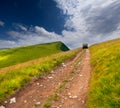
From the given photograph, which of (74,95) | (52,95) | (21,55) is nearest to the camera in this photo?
(74,95)

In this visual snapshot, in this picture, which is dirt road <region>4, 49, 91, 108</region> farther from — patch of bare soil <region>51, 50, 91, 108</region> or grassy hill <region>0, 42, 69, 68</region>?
grassy hill <region>0, 42, 69, 68</region>

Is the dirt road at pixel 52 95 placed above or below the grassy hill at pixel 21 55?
below

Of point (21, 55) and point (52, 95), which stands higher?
point (21, 55)

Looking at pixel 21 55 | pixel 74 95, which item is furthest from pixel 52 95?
pixel 21 55

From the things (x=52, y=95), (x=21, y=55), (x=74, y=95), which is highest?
(x=21, y=55)

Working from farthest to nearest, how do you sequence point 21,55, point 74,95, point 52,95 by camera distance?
point 21,55
point 52,95
point 74,95

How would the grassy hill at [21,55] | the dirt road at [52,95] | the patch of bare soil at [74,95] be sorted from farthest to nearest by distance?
the grassy hill at [21,55]
the dirt road at [52,95]
the patch of bare soil at [74,95]

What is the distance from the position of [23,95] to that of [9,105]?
71.5 inches

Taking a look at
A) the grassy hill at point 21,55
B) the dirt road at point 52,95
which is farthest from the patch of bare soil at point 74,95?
the grassy hill at point 21,55

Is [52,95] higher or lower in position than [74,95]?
higher

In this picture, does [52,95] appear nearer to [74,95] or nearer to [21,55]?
[74,95]

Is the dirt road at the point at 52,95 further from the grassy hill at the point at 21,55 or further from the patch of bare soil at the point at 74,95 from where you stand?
the grassy hill at the point at 21,55

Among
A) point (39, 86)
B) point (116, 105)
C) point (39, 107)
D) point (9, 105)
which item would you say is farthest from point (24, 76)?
point (116, 105)

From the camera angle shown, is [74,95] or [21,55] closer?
[74,95]
